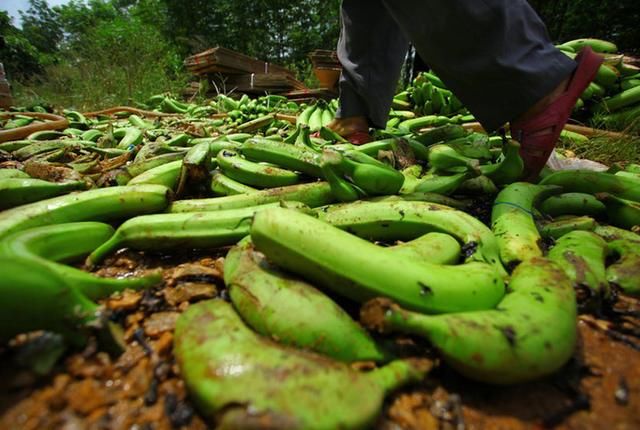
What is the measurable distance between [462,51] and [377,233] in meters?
1.45

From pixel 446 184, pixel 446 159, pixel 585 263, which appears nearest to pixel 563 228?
pixel 585 263

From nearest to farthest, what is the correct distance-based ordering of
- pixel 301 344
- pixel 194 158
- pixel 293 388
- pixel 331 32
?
pixel 293 388 < pixel 301 344 < pixel 194 158 < pixel 331 32

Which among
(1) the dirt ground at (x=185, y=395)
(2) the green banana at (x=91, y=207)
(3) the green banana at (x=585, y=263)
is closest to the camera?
(1) the dirt ground at (x=185, y=395)

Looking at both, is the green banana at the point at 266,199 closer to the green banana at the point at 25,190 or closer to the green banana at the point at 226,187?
the green banana at the point at 226,187

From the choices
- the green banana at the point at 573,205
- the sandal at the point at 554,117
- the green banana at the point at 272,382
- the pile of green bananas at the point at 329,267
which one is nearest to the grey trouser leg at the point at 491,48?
the sandal at the point at 554,117

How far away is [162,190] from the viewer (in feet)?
5.63

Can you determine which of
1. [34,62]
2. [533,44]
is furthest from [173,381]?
[34,62]

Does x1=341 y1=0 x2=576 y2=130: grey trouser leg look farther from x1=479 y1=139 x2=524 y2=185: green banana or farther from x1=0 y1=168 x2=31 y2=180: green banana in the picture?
x1=0 y1=168 x2=31 y2=180: green banana

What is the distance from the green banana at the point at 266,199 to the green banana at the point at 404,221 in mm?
286

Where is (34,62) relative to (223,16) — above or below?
below

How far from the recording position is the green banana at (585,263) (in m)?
1.20

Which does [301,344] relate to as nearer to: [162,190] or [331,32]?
[162,190]

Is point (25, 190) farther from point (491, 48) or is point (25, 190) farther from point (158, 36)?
point (158, 36)

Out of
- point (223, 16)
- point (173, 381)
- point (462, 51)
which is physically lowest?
point (173, 381)
